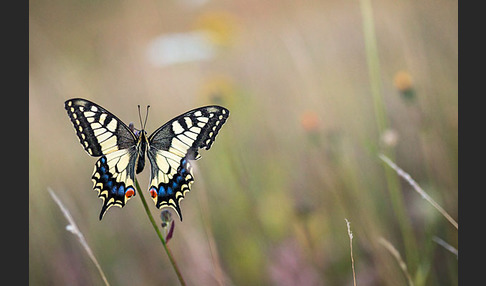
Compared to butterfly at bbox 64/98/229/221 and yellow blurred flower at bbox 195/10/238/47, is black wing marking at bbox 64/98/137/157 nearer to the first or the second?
butterfly at bbox 64/98/229/221

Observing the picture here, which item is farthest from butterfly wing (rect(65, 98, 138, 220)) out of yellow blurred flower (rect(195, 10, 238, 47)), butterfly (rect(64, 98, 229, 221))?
yellow blurred flower (rect(195, 10, 238, 47))

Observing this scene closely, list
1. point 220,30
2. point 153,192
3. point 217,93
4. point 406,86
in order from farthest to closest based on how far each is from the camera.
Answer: point 220,30, point 217,93, point 406,86, point 153,192

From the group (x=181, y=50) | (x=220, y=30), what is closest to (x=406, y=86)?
(x=181, y=50)

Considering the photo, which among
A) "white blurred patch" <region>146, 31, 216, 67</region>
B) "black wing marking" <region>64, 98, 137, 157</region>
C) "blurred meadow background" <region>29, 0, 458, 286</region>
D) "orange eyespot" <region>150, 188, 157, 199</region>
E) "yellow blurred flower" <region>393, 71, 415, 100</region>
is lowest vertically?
"blurred meadow background" <region>29, 0, 458, 286</region>

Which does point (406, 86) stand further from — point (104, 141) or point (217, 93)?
point (104, 141)

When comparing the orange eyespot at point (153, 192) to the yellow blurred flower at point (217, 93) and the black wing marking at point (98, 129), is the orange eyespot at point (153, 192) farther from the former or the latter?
the yellow blurred flower at point (217, 93)

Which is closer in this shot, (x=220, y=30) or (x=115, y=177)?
(x=115, y=177)
